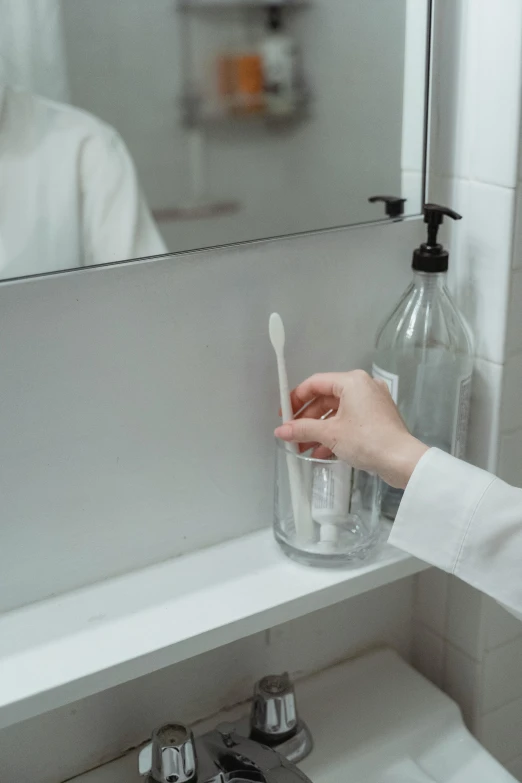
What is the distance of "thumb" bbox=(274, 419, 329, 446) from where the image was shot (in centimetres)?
70

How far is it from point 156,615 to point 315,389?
230 millimetres

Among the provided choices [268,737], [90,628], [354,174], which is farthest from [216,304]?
[268,737]

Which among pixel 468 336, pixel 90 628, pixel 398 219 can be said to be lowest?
pixel 90 628

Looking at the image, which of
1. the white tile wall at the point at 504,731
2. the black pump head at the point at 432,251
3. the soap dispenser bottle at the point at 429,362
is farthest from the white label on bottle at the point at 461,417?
the white tile wall at the point at 504,731

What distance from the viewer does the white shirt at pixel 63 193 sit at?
60 cm

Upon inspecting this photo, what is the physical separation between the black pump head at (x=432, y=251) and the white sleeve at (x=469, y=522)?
0.58ft

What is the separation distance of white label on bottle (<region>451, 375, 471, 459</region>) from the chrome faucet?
268 mm

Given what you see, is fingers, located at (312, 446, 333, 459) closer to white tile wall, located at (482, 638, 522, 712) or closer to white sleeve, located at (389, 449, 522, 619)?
white sleeve, located at (389, 449, 522, 619)

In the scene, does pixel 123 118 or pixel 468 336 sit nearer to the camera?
pixel 123 118

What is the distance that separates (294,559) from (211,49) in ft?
1.41

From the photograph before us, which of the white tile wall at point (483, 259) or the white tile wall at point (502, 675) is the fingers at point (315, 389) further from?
the white tile wall at point (502, 675)

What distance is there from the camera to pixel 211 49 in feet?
2.13

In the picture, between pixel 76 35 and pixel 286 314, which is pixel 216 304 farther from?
pixel 76 35

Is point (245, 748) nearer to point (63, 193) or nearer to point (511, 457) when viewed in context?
point (511, 457)
